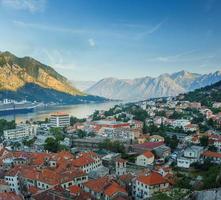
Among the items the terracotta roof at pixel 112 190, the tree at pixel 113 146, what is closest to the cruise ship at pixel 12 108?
the tree at pixel 113 146

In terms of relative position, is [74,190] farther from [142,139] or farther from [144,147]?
[142,139]

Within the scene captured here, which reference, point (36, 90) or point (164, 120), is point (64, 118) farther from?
point (36, 90)

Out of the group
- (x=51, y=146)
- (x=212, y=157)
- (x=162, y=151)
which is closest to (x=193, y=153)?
(x=212, y=157)

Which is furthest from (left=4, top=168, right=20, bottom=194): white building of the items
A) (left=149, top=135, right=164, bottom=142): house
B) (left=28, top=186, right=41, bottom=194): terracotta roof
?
(left=149, top=135, right=164, bottom=142): house

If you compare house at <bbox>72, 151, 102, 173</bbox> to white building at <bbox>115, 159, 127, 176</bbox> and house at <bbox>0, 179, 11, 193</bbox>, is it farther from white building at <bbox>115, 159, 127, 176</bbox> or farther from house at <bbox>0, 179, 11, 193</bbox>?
house at <bbox>0, 179, 11, 193</bbox>

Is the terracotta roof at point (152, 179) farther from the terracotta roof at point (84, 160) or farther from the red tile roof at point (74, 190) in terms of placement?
the terracotta roof at point (84, 160)
